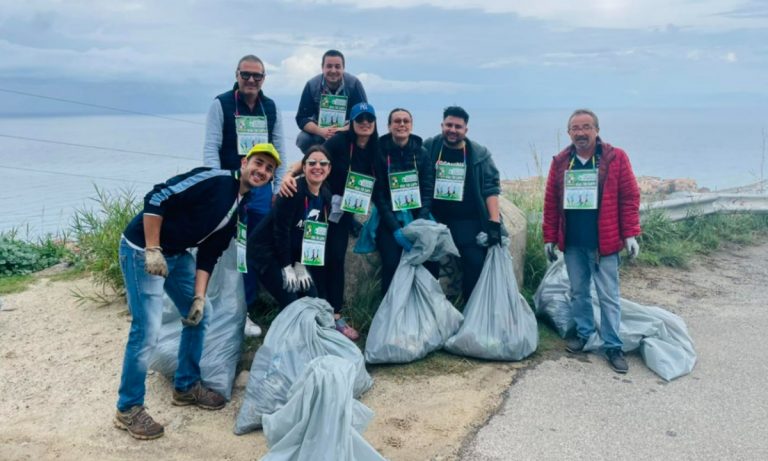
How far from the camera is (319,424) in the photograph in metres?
2.79

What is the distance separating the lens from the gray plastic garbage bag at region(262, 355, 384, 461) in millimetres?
2750

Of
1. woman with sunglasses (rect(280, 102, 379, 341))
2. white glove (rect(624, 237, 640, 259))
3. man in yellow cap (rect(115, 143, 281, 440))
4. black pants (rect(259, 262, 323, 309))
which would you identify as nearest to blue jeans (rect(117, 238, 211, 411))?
man in yellow cap (rect(115, 143, 281, 440))

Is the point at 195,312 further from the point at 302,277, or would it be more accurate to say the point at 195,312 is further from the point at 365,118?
the point at 365,118

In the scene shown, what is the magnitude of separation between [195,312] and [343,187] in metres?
1.38

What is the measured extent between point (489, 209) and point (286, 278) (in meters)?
1.61

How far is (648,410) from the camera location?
146 inches

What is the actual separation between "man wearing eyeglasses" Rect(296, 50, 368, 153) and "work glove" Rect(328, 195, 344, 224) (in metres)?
0.68

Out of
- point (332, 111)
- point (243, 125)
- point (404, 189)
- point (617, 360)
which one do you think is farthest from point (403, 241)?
point (617, 360)

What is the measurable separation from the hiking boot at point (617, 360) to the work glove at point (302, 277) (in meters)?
2.09

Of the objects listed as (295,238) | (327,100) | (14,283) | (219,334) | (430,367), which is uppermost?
(327,100)

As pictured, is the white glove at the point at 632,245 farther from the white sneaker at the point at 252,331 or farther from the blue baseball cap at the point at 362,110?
the white sneaker at the point at 252,331

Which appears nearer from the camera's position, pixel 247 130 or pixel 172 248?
pixel 172 248

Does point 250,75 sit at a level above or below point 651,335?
above

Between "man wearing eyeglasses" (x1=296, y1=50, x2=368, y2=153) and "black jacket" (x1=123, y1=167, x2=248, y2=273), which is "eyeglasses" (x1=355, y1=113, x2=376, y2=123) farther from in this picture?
"black jacket" (x1=123, y1=167, x2=248, y2=273)
